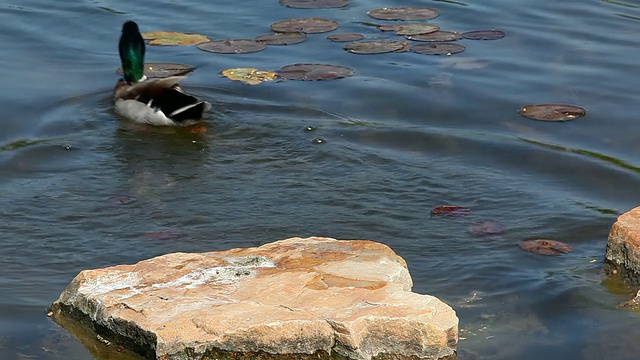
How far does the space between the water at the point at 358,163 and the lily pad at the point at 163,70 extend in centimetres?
12

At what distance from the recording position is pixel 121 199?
667 cm

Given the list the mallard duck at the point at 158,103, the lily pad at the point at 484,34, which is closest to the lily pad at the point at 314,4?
the lily pad at the point at 484,34

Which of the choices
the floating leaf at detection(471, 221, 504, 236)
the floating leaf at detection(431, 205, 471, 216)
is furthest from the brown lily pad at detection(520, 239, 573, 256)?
the floating leaf at detection(431, 205, 471, 216)

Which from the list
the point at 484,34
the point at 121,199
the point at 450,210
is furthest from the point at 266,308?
the point at 484,34

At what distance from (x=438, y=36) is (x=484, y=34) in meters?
0.43

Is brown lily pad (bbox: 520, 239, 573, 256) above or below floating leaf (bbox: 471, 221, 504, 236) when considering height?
above

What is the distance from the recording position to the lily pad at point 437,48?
31.7ft

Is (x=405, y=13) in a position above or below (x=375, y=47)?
above

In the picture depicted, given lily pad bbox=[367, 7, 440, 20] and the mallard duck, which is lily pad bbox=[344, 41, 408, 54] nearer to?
lily pad bbox=[367, 7, 440, 20]

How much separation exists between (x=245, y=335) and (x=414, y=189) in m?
2.72

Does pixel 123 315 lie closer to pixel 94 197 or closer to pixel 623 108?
pixel 94 197

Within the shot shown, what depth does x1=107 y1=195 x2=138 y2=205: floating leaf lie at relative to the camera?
21.7 ft

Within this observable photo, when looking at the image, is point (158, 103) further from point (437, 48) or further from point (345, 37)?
point (437, 48)

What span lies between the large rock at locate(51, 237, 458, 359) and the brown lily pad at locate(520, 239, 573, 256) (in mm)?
1127
